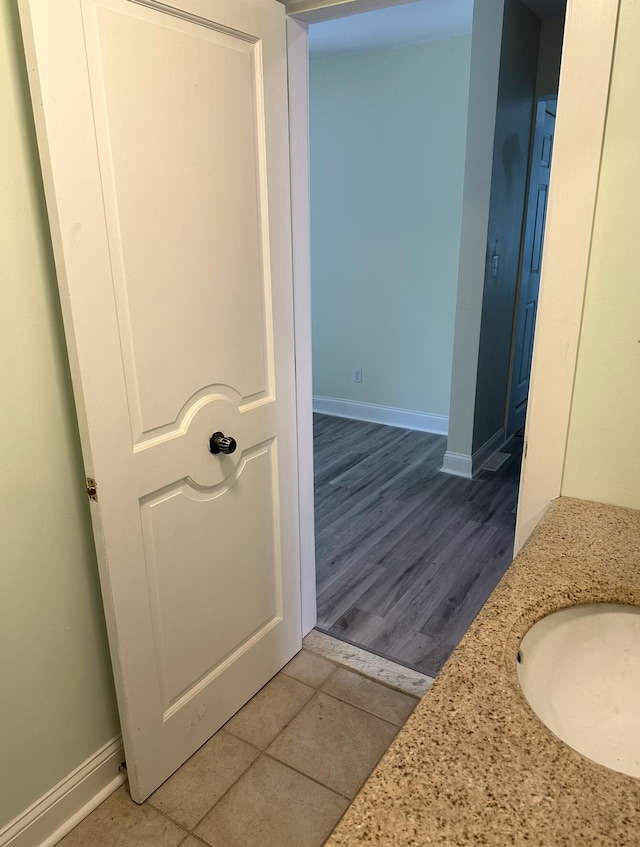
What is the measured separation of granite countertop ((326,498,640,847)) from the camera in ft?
1.99

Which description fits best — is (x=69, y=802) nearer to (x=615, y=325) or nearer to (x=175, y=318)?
(x=175, y=318)

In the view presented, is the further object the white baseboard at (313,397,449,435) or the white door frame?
the white baseboard at (313,397,449,435)

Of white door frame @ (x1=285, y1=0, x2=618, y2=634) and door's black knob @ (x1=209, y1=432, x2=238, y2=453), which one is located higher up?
white door frame @ (x1=285, y1=0, x2=618, y2=634)

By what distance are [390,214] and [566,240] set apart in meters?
3.15

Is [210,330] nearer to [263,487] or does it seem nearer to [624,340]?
[263,487]

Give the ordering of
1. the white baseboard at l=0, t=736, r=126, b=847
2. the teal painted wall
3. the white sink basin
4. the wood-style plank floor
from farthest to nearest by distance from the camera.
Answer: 1. the teal painted wall
2. the wood-style plank floor
3. the white baseboard at l=0, t=736, r=126, b=847
4. the white sink basin

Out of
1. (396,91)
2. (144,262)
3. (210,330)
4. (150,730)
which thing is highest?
(396,91)

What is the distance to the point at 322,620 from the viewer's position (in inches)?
90.3

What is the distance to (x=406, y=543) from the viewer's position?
9.32 ft

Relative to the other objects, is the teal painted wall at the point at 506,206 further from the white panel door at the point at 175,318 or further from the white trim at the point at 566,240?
the white trim at the point at 566,240

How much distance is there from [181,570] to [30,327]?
693mm

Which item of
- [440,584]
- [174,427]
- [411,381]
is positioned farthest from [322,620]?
[411,381]

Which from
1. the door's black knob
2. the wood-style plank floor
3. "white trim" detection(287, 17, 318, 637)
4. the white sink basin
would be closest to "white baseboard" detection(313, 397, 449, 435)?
the wood-style plank floor

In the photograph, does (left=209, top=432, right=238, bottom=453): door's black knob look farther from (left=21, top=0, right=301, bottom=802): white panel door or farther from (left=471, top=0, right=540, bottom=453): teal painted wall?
(left=471, top=0, right=540, bottom=453): teal painted wall
